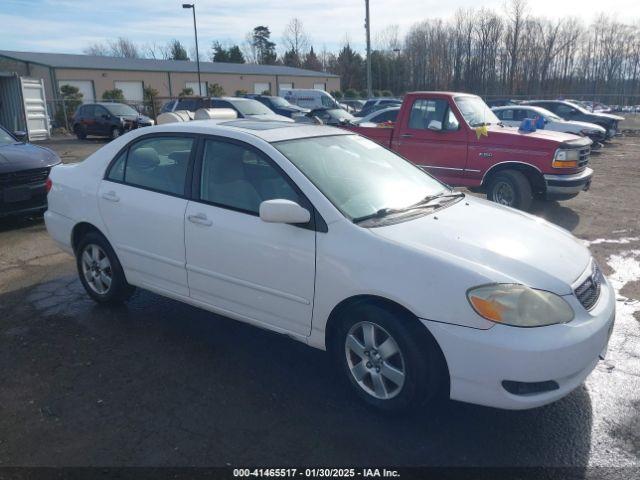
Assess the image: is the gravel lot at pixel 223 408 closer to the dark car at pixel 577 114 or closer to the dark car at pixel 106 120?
the dark car at pixel 577 114

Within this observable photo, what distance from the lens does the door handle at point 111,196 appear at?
4.34m

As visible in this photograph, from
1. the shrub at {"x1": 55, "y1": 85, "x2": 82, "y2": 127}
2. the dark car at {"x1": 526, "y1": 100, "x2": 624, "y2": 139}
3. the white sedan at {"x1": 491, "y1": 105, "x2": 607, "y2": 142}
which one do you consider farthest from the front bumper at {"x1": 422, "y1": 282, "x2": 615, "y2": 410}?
the shrub at {"x1": 55, "y1": 85, "x2": 82, "y2": 127}

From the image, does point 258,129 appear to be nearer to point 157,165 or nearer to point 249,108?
point 157,165

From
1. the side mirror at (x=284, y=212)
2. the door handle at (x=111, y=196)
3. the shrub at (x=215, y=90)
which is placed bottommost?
the door handle at (x=111, y=196)

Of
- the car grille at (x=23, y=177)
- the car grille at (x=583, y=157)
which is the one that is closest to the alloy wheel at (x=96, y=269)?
the car grille at (x=23, y=177)

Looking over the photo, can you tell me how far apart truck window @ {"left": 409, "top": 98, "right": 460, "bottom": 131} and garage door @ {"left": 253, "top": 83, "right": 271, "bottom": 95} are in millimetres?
43348

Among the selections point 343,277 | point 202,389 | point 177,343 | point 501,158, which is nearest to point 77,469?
point 202,389

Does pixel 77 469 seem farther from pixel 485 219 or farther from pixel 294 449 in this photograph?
pixel 485 219

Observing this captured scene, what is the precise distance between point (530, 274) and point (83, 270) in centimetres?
Answer: 384

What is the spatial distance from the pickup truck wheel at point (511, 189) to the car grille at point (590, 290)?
498cm

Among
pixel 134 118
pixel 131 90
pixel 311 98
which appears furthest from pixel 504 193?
pixel 131 90

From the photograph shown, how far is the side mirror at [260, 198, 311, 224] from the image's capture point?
3.14 metres

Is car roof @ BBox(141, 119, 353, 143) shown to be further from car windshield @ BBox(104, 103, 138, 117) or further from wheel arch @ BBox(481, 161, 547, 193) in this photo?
car windshield @ BBox(104, 103, 138, 117)

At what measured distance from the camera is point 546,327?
2.71 m
